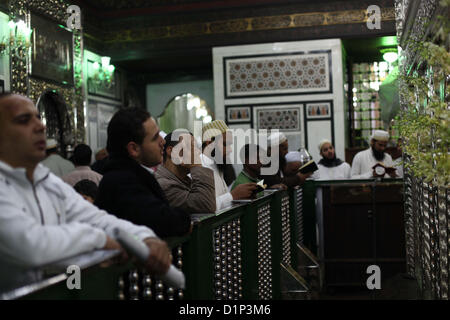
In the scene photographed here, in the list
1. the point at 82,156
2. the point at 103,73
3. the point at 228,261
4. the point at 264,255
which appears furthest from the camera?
the point at 103,73

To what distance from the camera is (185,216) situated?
232 centimetres

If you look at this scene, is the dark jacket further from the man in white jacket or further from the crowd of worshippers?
the man in white jacket

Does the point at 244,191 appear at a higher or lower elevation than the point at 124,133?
lower

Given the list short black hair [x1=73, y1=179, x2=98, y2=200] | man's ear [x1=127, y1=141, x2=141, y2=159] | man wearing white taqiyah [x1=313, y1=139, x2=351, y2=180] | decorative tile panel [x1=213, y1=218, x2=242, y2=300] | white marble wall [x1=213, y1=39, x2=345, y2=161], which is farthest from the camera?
white marble wall [x1=213, y1=39, x2=345, y2=161]

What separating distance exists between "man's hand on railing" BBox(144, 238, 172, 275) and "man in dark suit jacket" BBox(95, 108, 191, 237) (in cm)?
33

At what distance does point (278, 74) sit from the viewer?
1208 centimetres

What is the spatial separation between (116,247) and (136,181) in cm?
58

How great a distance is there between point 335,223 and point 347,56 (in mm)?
7212

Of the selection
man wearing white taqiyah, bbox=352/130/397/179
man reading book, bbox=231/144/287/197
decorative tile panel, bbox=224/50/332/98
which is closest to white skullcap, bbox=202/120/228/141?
man reading book, bbox=231/144/287/197

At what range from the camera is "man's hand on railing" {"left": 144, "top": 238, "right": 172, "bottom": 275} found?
184 centimetres

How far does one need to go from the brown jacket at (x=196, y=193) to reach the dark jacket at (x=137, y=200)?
23.9 inches

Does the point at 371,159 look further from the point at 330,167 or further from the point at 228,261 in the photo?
the point at 228,261

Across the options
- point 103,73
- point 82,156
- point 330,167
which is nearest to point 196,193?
point 82,156

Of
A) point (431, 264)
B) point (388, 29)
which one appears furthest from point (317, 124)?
point (431, 264)
